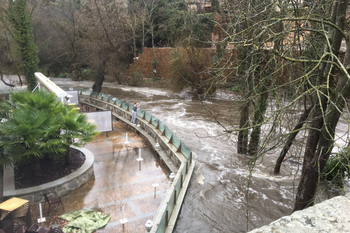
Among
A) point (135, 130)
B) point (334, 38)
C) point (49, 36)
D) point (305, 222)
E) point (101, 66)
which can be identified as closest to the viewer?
point (305, 222)

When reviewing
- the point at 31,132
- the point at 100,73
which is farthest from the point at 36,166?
the point at 100,73

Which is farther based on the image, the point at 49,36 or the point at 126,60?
the point at 126,60

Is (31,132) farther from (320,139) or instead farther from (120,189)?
(320,139)

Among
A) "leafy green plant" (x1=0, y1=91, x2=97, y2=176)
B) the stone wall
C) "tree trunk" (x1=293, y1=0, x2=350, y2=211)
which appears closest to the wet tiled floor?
"leafy green plant" (x1=0, y1=91, x2=97, y2=176)

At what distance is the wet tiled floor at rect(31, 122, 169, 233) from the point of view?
773cm

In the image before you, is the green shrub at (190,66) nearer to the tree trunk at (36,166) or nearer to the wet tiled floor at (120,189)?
the wet tiled floor at (120,189)

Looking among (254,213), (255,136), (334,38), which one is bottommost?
(254,213)

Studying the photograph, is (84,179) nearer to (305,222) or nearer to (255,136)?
(255,136)

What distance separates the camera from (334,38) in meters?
5.27

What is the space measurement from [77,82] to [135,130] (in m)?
25.0

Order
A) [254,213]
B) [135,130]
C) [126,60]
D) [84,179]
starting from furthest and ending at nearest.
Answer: [126,60] → [135,130] → [84,179] → [254,213]

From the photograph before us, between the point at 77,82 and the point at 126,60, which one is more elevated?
the point at 126,60

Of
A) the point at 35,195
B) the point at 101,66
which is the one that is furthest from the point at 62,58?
the point at 35,195

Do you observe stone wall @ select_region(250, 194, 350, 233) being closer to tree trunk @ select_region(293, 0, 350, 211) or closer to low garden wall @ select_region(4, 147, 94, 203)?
tree trunk @ select_region(293, 0, 350, 211)
